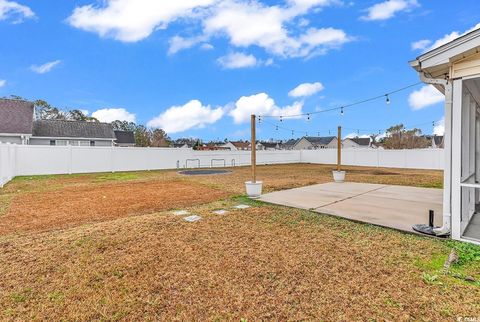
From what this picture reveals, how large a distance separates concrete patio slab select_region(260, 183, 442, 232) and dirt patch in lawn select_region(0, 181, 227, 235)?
7.59 ft

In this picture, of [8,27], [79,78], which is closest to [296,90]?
[79,78]

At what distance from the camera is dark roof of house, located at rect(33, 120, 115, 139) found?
21891 mm

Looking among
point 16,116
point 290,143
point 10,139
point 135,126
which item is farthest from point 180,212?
A: point 290,143

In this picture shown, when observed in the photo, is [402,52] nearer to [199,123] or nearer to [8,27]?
[8,27]

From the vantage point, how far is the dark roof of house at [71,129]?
21891 millimetres

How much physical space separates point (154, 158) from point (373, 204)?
1550cm

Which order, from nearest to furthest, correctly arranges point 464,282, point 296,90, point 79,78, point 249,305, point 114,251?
point 249,305 → point 464,282 → point 114,251 → point 79,78 → point 296,90

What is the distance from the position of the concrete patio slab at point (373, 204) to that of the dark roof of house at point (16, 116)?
19830 millimetres

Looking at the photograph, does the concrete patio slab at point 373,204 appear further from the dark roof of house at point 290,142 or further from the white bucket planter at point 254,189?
the dark roof of house at point 290,142

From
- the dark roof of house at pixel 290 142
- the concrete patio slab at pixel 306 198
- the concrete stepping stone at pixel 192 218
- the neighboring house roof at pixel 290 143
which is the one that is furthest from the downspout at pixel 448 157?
the dark roof of house at pixel 290 142

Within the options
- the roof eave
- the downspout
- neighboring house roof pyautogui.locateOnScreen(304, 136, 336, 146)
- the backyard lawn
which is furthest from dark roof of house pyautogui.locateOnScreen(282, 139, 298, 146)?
the downspout

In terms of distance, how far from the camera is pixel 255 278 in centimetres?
266

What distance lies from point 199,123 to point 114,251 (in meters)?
26.9

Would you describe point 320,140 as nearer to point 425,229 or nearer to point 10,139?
point 10,139
